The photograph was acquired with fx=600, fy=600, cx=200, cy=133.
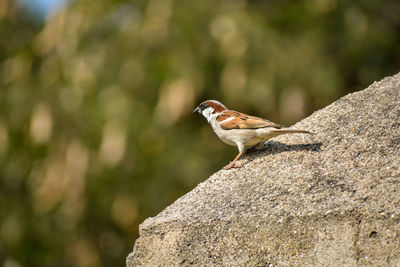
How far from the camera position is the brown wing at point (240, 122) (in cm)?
409

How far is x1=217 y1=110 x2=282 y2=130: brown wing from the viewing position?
13.4 feet

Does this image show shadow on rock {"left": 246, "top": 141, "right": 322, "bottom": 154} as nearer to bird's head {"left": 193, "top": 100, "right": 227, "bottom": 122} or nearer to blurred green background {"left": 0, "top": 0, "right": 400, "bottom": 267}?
bird's head {"left": 193, "top": 100, "right": 227, "bottom": 122}

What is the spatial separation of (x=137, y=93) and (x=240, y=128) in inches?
165

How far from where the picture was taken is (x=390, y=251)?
275 centimetres

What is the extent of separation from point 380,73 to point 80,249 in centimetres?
531

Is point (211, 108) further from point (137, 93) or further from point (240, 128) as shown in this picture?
point (137, 93)

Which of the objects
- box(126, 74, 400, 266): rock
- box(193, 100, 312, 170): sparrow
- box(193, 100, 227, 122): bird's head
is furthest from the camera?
box(193, 100, 227, 122): bird's head

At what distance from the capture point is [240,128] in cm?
423

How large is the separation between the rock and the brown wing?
39cm

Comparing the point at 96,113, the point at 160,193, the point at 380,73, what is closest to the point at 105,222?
the point at 160,193

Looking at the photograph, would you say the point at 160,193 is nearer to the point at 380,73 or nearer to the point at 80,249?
the point at 80,249

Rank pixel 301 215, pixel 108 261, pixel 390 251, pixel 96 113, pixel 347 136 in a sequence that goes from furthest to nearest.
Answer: pixel 108 261 → pixel 96 113 → pixel 347 136 → pixel 301 215 → pixel 390 251

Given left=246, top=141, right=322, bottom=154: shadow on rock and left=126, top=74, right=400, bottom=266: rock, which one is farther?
left=246, top=141, right=322, bottom=154: shadow on rock

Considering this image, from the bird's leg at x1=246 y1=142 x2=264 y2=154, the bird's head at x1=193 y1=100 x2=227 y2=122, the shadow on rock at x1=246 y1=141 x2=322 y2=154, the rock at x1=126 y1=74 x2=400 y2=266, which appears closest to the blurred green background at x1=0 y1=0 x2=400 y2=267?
→ the bird's head at x1=193 y1=100 x2=227 y2=122
